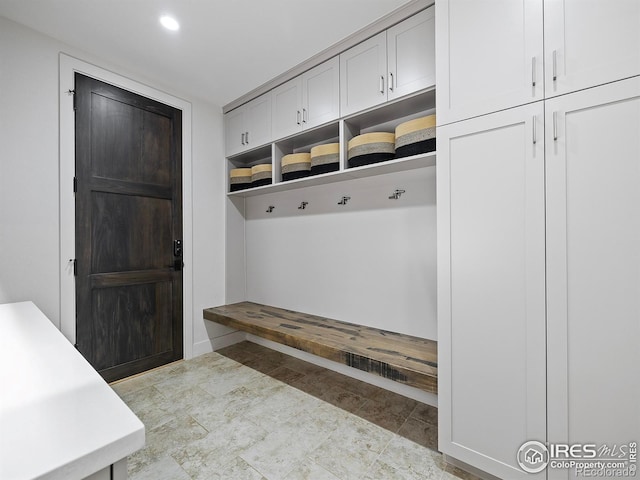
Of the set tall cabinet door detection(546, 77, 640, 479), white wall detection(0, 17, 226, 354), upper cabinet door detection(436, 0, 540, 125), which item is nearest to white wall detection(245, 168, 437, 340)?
upper cabinet door detection(436, 0, 540, 125)

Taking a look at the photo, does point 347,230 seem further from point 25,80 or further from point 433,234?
point 25,80

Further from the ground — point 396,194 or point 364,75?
point 364,75

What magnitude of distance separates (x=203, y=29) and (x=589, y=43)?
7.03 ft

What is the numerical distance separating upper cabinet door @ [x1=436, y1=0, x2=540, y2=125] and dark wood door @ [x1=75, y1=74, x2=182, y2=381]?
240cm

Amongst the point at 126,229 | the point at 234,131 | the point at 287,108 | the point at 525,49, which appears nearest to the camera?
the point at 525,49

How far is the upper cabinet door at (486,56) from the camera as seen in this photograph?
1.27 metres

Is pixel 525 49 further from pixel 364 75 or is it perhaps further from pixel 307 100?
pixel 307 100

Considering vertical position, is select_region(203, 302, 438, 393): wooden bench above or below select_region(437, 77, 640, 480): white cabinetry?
below

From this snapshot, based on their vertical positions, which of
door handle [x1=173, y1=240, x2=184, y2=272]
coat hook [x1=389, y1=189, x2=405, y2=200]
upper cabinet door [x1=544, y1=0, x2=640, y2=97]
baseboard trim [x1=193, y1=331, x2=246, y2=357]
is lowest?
baseboard trim [x1=193, y1=331, x2=246, y2=357]

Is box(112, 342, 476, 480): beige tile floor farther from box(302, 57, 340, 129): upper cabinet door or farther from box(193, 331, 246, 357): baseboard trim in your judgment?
box(302, 57, 340, 129): upper cabinet door

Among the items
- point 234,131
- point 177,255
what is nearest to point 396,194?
point 234,131

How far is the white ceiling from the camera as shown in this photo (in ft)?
5.97

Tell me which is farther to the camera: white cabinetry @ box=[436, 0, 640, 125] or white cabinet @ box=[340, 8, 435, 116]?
white cabinet @ box=[340, 8, 435, 116]

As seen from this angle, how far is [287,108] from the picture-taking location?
2611mm
